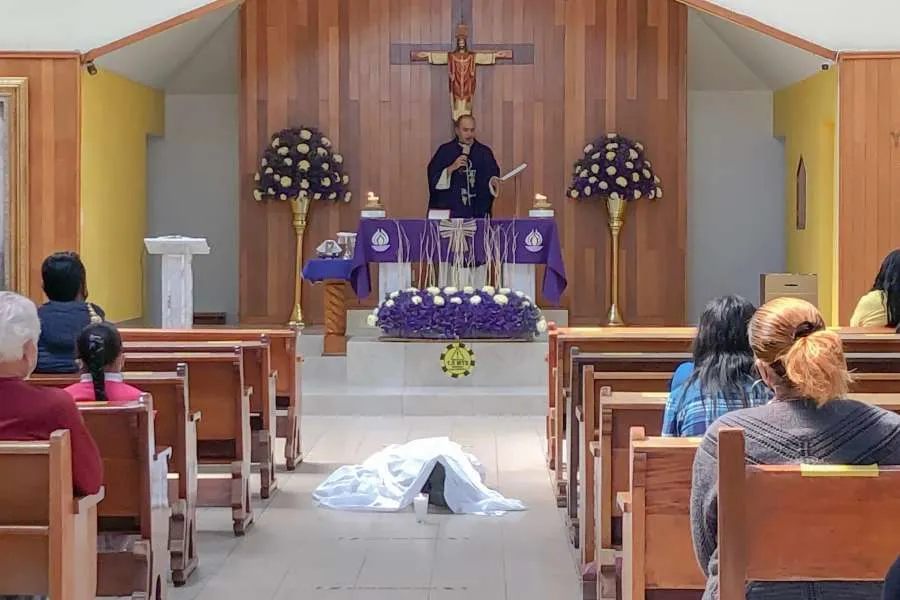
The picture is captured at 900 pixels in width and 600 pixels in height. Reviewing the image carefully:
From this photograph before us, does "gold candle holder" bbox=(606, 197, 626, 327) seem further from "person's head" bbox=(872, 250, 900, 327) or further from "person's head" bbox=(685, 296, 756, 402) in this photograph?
"person's head" bbox=(685, 296, 756, 402)

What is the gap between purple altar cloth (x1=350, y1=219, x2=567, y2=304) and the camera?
9.97 metres

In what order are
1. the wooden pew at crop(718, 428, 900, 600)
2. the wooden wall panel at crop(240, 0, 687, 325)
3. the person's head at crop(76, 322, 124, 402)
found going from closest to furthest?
the wooden pew at crop(718, 428, 900, 600)
the person's head at crop(76, 322, 124, 402)
the wooden wall panel at crop(240, 0, 687, 325)

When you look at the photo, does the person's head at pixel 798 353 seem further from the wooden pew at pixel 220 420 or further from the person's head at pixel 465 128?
the person's head at pixel 465 128

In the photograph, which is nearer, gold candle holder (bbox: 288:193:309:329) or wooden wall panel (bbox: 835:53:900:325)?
wooden wall panel (bbox: 835:53:900:325)

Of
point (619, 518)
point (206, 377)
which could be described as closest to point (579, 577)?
point (619, 518)

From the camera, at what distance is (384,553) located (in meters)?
5.22

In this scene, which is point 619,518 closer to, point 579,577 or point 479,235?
point 579,577

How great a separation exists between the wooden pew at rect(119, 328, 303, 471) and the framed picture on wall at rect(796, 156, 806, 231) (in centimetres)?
661

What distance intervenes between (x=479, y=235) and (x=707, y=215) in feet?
13.0

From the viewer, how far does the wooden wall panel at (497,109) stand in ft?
41.3

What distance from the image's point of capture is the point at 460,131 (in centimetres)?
1137

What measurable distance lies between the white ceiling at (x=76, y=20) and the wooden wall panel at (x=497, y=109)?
7.61 ft

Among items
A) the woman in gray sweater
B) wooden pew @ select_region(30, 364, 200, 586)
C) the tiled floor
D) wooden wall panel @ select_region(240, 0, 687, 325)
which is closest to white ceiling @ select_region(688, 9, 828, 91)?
wooden wall panel @ select_region(240, 0, 687, 325)

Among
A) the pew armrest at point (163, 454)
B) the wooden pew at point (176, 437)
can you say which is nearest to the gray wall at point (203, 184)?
the wooden pew at point (176, 437)
